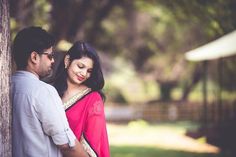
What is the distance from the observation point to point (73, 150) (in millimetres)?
3463

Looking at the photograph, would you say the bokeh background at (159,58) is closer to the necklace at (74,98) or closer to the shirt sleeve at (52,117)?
the necklace at (74,98)

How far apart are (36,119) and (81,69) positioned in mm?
858

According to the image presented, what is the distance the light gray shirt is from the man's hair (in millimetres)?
102

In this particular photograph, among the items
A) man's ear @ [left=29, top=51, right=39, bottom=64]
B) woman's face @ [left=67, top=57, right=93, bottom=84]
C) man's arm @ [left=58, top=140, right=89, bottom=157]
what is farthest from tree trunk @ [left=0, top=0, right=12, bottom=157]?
woman's face @ [left=67, top=57, right=93, bottom=84]

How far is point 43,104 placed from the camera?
10.9 ft

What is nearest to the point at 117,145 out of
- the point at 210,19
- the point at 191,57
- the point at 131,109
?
the point at 191,57

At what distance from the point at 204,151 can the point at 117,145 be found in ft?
7.98

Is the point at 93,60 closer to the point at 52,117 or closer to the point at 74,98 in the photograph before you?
the point at 74,98

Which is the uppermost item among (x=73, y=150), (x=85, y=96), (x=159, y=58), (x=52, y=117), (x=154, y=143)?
(x=159, y=58)

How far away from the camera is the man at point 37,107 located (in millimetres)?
3342

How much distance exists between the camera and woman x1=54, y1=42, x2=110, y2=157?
3877mm

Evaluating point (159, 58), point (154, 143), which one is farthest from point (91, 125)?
point (159, 58)

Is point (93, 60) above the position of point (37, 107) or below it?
above

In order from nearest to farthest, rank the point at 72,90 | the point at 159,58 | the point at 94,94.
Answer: the point at 94,94 → the point at 72,90 → the point at 159,58
